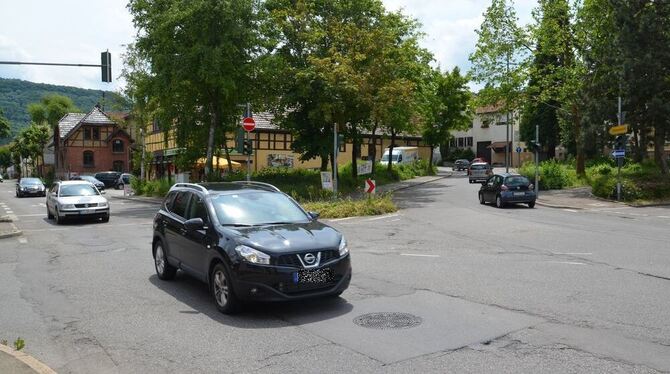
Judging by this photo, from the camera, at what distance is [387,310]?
7477mm

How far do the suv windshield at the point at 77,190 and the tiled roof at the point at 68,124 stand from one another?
55378mm

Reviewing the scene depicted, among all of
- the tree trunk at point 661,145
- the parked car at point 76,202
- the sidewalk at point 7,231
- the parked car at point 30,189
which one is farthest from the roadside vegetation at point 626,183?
the parked car at point 30,189

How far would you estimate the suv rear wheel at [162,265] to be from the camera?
9.63 metres

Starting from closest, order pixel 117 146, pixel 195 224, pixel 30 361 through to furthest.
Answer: pixel 30 361
pixel 195 224
pixel 117 146

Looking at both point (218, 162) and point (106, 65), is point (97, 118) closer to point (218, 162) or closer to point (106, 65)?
point (218, 162)

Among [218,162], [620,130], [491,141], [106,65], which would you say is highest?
[106,65]

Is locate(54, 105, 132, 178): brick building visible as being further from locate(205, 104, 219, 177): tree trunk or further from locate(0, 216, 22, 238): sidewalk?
locate(0, 216, 22, 238): sidewalk

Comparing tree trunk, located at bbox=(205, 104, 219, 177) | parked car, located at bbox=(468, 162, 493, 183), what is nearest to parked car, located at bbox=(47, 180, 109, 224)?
tree trunk, located at bbox=(205, 104, 219, 177)

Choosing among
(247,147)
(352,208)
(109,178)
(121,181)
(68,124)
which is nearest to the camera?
(352,208)

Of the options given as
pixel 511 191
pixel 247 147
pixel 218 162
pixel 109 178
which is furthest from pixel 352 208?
pixel 109 178

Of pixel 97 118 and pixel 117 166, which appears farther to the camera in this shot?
pixel 117 166

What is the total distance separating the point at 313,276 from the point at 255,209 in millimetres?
1710

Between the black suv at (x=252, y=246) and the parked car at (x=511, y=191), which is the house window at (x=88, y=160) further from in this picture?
the black suv at (x=252, y=246)

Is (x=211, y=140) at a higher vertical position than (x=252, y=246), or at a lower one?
higher
